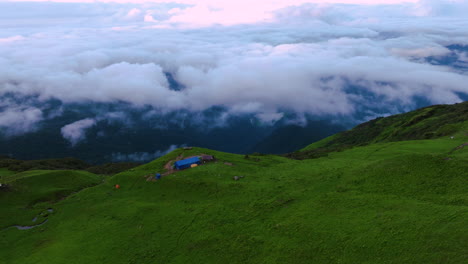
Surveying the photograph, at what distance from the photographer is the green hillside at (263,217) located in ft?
88.4

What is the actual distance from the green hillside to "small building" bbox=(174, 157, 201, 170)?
282 centimetres

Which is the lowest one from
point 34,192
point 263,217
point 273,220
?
point 34,192

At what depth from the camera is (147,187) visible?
5422cm

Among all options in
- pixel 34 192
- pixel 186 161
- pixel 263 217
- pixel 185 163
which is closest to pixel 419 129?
pixel 186 161

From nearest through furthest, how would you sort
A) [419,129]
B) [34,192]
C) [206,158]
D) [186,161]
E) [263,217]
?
1. [263,217]
2. [34,192]
3. [186,161]
4. [206,158]
5. [419,129]

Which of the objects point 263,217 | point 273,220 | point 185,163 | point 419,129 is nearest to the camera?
point 273,220

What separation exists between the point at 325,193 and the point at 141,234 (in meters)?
25.0

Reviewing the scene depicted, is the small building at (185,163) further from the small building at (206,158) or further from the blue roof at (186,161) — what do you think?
the small building at (206,158)

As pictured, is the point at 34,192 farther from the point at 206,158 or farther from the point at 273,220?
the point at 273,220

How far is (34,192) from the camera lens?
59594 mm

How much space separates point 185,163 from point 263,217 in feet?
89.0

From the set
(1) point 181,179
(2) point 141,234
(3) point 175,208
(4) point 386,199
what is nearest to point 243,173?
(1) point 181,179

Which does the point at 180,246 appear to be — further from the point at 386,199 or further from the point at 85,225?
the point at 386,199

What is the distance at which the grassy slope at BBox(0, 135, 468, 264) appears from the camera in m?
26.8
